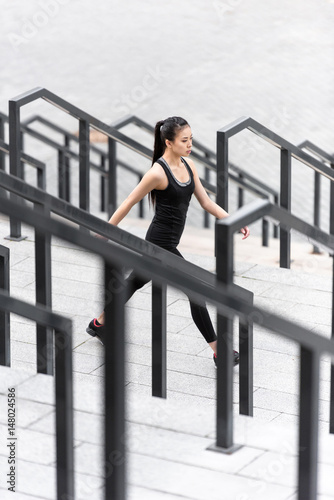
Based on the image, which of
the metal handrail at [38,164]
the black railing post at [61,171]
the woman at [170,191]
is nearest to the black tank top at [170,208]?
the woman at [170,191]

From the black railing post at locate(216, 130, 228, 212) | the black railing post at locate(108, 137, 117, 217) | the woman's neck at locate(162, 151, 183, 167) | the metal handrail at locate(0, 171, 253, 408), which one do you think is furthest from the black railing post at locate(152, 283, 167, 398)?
the black railing post at locate(108, 137, 117, 217)

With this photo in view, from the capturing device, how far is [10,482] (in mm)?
2779

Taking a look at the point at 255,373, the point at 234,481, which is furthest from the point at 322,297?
the point at 234,481

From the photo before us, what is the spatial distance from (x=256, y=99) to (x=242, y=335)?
9611 millimetres

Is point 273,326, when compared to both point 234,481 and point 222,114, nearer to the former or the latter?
point 234,481

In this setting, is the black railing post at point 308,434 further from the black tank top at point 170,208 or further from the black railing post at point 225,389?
the black tank top at point 170,208

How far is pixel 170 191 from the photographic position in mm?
4664

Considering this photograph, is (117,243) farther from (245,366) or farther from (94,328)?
(94,328)

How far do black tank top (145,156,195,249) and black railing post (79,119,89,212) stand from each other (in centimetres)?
181

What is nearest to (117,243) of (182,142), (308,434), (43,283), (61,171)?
(43,283)

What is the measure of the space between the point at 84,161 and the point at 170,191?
2.03m

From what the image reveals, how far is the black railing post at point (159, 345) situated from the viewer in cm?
388

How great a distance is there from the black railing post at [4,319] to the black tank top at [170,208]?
1020mm

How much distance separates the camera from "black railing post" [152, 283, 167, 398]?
12.7 ft
